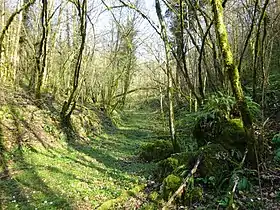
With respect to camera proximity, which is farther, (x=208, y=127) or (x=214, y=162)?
(x=208, y=127)

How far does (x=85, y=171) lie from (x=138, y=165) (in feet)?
7.26

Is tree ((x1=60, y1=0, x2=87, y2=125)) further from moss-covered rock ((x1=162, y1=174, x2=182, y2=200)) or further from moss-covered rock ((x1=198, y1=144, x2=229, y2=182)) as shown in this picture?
moss-covered rock ((x1=162, y1=174, x2=182, y2=200))

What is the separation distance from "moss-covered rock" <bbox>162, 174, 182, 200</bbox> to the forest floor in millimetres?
1214

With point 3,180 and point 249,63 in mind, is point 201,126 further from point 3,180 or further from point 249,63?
point 249,63

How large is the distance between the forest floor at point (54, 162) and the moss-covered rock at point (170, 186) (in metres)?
1.21

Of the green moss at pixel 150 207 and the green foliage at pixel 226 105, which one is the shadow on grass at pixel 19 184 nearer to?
the green moss at pixel 150 207

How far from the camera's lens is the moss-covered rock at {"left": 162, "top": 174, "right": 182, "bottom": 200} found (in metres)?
6.46

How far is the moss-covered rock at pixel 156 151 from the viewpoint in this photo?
1130 cm

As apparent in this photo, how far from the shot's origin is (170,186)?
6562mm

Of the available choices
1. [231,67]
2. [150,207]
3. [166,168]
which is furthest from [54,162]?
[231,67]

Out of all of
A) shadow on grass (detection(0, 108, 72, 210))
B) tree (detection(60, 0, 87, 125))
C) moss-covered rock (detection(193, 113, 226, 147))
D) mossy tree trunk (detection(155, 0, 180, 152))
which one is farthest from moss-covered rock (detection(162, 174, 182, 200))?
tree (detection(60, 0, 87, 125))

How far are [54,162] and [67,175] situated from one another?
1.18 m

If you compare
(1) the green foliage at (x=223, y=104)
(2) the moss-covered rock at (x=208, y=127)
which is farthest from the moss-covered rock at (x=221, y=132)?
(1) the green foliage at (x=223, y=104)

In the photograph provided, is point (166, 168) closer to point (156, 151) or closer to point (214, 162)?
point (214, 162)
